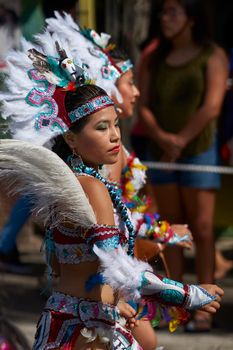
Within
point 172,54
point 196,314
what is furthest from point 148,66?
point 196,314

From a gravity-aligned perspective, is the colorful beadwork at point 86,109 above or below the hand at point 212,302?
above

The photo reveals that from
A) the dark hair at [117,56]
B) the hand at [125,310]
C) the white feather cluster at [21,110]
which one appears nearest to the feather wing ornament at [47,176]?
the white feather cluster at [21,110]

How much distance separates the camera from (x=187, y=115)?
20.3 ft

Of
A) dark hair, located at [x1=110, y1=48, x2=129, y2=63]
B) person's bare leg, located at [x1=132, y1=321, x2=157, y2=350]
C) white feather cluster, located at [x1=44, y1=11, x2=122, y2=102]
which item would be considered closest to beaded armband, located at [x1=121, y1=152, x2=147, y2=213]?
white feather cluster, located at [x1=44, y1=11, x2=122, y2=102]

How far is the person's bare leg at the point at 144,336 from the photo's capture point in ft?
14.6

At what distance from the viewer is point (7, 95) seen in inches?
154

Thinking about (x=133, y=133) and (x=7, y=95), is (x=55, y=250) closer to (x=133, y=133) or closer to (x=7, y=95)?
(x=7, y=95)

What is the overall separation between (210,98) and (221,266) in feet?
5.48

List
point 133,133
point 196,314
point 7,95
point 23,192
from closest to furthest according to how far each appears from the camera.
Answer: point 23,192 < point 7,95 < point 196,314 < point 133,133

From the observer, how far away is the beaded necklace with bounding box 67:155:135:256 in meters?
3.85

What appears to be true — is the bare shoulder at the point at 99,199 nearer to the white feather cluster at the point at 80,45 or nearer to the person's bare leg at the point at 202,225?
the white feather cluster at the point at 80,45

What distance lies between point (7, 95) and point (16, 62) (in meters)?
0.17

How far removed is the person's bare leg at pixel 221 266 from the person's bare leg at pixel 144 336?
2776 millimetres

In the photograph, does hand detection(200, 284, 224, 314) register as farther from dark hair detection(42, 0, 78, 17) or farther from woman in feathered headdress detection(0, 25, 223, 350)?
dark hair detection(42, 0, 78, 17)
